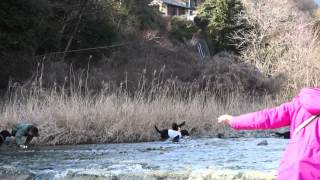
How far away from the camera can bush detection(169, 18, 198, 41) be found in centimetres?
4203

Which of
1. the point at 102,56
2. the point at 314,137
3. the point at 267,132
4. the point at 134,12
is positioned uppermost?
the point at 134,12

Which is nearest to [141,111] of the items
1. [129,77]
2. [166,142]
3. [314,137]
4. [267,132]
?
Result: [166,142]

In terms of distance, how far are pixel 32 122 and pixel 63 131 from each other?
871 mm

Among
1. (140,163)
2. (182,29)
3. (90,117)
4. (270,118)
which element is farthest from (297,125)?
(182,29)

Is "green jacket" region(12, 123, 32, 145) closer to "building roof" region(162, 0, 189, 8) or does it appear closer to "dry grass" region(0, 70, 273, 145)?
"dry grass" region(0, 70, 273, 145)

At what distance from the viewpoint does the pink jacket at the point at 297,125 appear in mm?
3428

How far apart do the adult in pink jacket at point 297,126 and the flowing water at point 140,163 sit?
214 cm

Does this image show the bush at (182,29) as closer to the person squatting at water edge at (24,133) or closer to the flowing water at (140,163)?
the flowing water at (140,163)

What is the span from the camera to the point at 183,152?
10664mm

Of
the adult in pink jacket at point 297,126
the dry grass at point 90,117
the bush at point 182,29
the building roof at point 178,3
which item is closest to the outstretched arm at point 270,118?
the adult in pink jacket at point 297,126

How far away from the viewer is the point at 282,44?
35.0 m

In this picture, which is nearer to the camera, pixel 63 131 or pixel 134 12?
pixel 63 131

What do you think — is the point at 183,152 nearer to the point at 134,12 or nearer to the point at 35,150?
the point at 35,150

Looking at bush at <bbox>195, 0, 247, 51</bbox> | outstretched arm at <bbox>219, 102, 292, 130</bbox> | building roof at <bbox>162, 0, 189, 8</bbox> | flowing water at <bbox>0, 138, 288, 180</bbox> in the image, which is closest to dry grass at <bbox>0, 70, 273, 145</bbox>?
flowing water at <bbox>0, 138, 288, 180</bbox>
